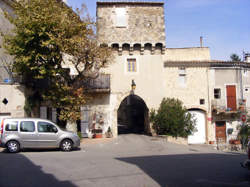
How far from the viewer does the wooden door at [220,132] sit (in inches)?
826

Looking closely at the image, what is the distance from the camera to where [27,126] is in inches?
480

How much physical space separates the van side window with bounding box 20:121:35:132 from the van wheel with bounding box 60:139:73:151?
160cm

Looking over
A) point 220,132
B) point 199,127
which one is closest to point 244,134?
point 220,132

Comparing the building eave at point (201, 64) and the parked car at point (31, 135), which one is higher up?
the building eave at point (201, 64)

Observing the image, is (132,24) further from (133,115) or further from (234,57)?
(234,57)

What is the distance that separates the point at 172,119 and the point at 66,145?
28.9 feet

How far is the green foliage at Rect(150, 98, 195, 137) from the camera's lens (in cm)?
1866

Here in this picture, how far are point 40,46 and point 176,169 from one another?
410 inches

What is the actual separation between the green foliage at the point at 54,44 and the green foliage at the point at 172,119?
6.27 meters

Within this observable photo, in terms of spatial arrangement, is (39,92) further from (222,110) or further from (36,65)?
(222,110)

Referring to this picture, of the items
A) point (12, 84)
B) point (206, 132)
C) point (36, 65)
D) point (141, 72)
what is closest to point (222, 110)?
point (206, 132)

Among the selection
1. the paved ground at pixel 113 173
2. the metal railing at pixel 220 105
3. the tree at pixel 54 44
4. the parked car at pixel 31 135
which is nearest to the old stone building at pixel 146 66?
the metal railing at pixel 220 105

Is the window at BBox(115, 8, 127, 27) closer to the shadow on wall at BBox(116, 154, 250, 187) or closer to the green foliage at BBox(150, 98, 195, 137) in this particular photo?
the green foliage at BBox(150, 98, 195, 137)

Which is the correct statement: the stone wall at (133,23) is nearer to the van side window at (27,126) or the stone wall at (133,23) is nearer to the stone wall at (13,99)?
the stone wall at (13,99)
